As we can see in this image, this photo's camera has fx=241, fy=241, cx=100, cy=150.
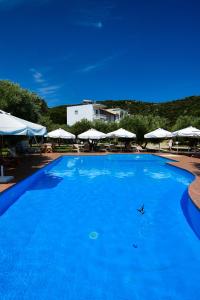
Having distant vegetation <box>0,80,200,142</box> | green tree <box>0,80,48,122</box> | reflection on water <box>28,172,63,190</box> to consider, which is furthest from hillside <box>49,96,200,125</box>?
reflection on water <box>28,172,63,190</box>

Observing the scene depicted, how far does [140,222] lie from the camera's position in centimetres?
678

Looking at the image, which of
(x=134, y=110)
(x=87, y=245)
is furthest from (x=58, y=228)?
(x=134, y=110)

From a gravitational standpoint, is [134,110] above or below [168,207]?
above

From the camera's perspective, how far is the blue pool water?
12.6ft

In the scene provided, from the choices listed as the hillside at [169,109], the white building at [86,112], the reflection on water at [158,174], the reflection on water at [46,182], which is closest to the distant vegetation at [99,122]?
the hillside at [169,109]

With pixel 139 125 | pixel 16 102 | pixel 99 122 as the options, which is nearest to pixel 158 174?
pixel 16 102

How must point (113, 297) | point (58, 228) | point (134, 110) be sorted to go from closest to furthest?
point (113, 297) < point (58, 228) < point (134, 110)

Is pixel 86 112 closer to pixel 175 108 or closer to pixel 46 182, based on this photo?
pixel 175 108

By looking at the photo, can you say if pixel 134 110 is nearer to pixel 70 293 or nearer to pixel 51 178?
pixel 51 178

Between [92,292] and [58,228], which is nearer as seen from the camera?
[92,292]

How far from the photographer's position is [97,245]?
539 centimetres

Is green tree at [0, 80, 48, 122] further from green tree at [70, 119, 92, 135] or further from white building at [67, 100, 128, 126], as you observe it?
white building at [67, 100, 128, 126]

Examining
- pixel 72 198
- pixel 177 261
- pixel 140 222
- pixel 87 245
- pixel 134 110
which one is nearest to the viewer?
pixel 177 261

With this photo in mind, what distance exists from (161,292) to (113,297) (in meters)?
0.77
